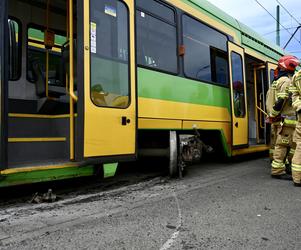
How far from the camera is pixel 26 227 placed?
121 inches

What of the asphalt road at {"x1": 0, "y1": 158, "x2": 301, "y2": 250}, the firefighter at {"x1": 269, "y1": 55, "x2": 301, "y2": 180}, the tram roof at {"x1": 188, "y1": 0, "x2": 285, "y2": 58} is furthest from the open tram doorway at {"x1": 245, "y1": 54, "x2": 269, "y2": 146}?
the asphalt road at {"x1": 0, "y1": 158, "x2": 301, "y2": 250}

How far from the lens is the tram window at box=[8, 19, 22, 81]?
492cm

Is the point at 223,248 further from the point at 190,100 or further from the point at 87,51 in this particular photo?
the point at 190,100

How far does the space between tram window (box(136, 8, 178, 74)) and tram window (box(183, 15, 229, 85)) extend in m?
0.34

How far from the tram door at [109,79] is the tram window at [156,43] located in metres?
0.37

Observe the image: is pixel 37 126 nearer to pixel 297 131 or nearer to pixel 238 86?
pixel 297 131

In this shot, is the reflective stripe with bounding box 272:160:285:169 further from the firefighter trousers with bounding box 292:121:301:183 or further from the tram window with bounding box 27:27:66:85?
the tram window with bounding box 27:27:66:85

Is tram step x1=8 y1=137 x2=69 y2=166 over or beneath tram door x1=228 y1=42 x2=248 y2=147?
beneath

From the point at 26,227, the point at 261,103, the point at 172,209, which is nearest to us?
the point at 26,227

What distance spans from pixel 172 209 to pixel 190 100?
7.61 ft

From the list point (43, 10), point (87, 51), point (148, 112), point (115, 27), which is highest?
point (43, 10)

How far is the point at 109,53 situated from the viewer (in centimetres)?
428

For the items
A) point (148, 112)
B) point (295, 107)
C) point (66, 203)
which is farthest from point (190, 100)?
point (66, 203)

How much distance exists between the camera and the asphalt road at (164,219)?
2.78 m
